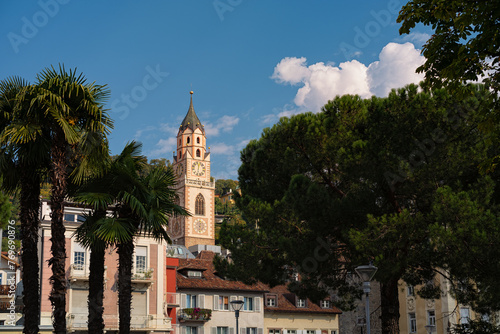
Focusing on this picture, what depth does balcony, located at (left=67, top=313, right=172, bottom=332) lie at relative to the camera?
4512 centimetres

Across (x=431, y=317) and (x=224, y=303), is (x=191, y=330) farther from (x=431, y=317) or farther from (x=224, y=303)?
(x=431, y=317)

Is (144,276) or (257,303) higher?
(144,276)

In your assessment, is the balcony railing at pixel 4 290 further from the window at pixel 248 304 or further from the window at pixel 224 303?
the window at pixel 248 304

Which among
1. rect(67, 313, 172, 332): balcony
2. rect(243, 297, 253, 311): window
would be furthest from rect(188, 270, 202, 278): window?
rect(67, 313, 172, 332): balcony

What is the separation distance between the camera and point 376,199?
28531 millimetres

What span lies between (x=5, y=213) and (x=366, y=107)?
58.6ft

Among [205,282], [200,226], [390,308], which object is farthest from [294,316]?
[200,226]

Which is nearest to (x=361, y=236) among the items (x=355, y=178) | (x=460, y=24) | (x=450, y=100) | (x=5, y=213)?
(x=355, y=178)

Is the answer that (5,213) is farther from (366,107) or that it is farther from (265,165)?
(366,107)

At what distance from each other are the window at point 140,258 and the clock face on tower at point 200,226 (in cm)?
7778

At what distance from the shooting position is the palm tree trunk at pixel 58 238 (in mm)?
18672

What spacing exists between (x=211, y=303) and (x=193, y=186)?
3013 inches

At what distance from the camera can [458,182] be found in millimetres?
26047

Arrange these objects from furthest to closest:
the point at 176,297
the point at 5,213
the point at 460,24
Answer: the point at 176,297, the point at 5,213, the point at 460,24
